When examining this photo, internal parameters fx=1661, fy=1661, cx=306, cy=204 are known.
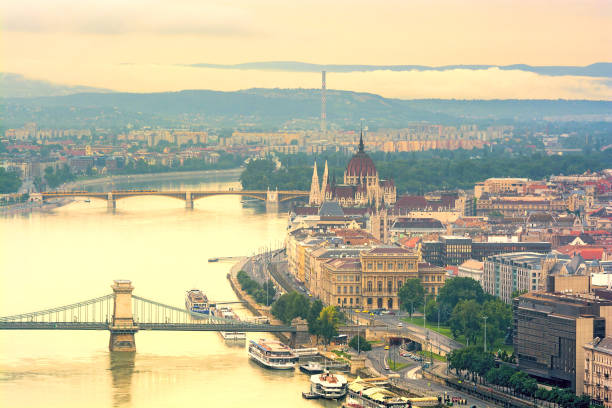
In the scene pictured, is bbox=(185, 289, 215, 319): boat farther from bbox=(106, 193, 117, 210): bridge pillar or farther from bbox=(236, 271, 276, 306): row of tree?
bbox=(106, 193, 117, 210): bridge pillar

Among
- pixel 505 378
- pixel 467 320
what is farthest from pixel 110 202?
pixel 505 378

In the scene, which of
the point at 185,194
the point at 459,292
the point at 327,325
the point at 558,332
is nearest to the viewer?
the point at 558,332

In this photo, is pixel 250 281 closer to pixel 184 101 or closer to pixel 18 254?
pixel 18 254

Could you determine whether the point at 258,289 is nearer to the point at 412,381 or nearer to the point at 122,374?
the point at 122,374

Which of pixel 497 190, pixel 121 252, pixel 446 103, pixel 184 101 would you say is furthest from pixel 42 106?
pixel 121 252

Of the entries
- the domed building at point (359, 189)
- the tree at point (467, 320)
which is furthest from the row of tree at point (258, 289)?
the domed building at point (359, 189)

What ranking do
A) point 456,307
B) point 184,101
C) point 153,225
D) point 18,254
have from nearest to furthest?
point 456,307 → point 18,254 → point 153,225 → point 184,101
